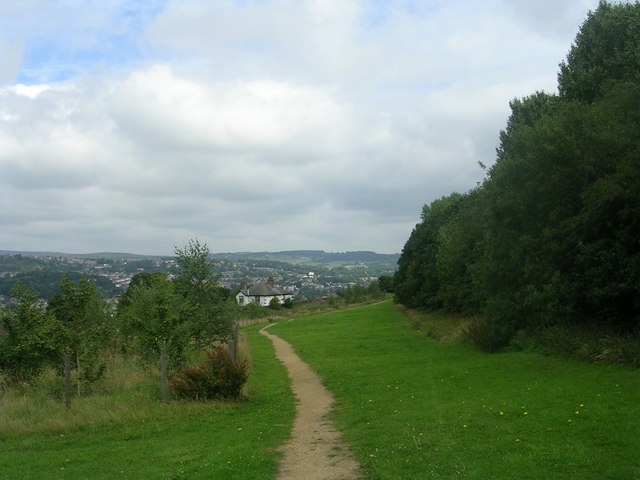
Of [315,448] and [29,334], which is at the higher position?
[29,334]

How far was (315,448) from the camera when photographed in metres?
10.8

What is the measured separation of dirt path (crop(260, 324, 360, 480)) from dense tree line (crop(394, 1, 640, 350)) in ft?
31.1

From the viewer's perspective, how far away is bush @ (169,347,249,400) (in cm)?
1625

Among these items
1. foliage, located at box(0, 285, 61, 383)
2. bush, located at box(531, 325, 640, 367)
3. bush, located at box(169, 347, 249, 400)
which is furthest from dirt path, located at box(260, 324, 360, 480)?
bush, located at box(531, 325, 640, 367)

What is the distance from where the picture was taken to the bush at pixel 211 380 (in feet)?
53.3

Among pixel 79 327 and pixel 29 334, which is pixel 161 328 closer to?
pixel 79 327

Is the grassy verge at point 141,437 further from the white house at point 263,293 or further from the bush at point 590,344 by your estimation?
the white house at point 263,293

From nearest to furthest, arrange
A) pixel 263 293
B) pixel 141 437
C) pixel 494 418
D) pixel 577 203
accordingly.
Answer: pixel 494 418
pixel 141 437
pixel 577 203
pixel 263 293

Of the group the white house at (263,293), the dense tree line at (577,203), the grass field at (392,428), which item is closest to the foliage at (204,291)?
the grass field at (392,428)

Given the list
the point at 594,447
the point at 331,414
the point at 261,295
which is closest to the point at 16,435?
the point at 331,414

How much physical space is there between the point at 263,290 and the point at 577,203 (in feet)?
401

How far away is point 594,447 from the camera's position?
354 inches

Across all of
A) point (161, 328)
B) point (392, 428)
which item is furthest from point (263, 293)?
point (392, 428)

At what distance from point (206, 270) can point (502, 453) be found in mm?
16190
